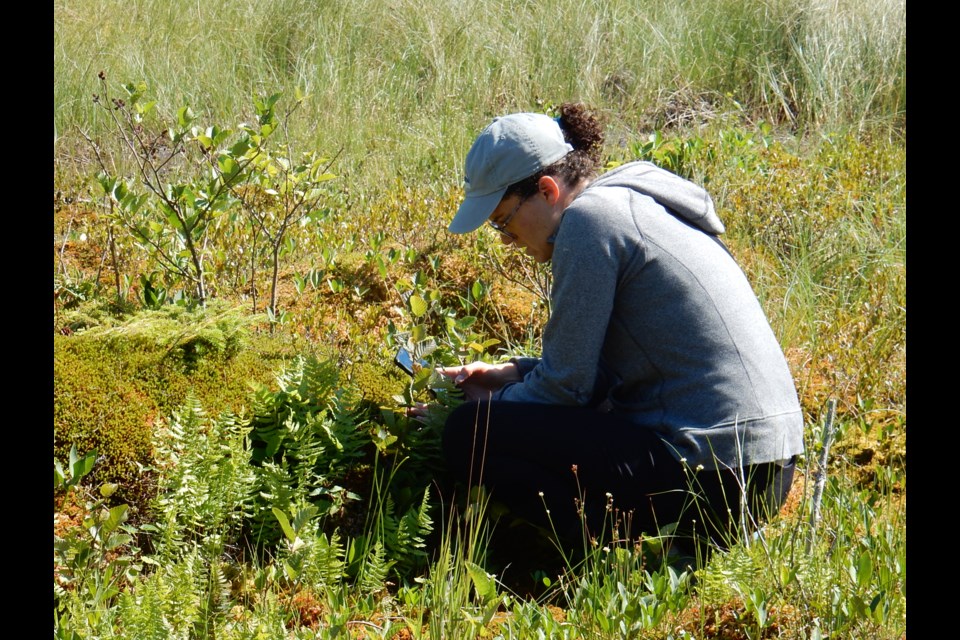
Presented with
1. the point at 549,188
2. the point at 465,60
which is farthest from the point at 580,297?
the point at 465,60

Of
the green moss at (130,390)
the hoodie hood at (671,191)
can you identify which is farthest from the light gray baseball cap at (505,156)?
the green moss at (130,390)

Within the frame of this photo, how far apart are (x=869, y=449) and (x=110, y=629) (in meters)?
3.26

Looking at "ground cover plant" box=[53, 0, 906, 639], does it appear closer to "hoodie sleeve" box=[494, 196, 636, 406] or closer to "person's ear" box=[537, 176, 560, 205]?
"hoodie sleeve" box=[494, 196, 636, 406]

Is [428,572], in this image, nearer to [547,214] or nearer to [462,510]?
[462,510]

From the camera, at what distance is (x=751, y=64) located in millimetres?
8961

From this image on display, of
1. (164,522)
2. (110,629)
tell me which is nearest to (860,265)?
(164,522)

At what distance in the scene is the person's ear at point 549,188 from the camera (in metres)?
3.30

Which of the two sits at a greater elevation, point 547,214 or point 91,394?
point 547,214

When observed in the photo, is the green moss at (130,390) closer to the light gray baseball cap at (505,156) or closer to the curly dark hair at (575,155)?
the light gray baseball cap at (505,156)

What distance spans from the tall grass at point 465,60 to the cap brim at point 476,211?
4239 mm

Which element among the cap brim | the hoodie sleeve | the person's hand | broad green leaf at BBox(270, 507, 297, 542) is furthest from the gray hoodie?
broad green leaf at BBox(270, 507, 297, 542)

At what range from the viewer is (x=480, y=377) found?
3.82 metres

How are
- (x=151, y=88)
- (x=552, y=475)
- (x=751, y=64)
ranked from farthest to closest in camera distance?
(x=751, y=64) → (x=151, y=88) → (x=552, y=475)

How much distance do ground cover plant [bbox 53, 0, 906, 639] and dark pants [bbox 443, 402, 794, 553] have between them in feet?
0.32
